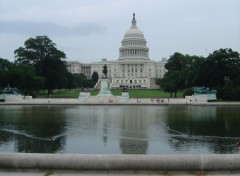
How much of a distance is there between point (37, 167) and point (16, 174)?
422 mm

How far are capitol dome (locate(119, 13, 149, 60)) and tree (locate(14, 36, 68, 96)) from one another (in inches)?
3940

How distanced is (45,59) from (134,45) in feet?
339

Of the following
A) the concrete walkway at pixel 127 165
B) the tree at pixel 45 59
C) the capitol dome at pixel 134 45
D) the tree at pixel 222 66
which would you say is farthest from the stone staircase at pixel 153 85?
the concrete walkway at pixel 127 165

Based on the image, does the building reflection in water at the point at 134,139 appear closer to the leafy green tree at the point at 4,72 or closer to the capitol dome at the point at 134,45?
the leafy green tree at the point at 4,72

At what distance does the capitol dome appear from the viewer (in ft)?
602

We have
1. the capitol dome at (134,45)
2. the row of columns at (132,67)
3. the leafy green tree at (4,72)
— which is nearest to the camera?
the leafy green tree at (4,72)

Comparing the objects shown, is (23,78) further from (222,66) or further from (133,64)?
(133,64)

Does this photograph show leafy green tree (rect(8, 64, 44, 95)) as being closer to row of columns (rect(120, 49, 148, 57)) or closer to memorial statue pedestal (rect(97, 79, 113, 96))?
memorial statue pedestal (rect(97, 79, 113, 96))

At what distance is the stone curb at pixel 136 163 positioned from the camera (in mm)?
7480

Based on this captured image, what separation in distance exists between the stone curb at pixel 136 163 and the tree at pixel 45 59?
7605 cm

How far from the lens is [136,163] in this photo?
7.45 m

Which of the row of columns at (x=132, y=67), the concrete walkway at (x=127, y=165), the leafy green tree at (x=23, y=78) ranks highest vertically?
the row of columns at (x=132, y=67)

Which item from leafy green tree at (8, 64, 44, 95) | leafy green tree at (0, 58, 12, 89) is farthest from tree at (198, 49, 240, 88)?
leafy green tree at (0, 58, 12, 89)

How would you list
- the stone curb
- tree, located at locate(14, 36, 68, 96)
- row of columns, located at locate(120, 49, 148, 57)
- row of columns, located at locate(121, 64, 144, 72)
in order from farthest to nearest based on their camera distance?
row of columns, located at locate(121, 64, 144, 72) < row of columns, located at locate(120, 49, 148, 57) < tree, located at locate(14, 36, 68, 96) < the stone curb
